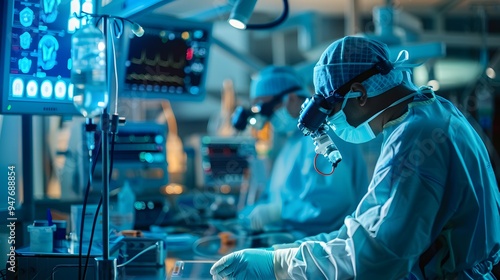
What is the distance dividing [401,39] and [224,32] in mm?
4555

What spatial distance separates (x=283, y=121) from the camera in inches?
127

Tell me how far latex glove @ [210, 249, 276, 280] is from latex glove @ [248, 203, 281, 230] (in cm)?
108

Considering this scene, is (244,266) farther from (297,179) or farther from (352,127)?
(297,179)

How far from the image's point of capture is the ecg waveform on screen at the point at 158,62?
10.3 ft

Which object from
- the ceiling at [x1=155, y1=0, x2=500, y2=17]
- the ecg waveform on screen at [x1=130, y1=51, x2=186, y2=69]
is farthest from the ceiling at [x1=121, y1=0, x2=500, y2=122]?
the ecg waveform on screen at [x1=130, y1=51, x2=186, y2=69]

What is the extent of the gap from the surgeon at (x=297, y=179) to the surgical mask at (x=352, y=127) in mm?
932

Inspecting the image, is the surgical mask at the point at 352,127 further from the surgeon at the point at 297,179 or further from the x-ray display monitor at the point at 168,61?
the x-ray display monitor at the point at 168,61

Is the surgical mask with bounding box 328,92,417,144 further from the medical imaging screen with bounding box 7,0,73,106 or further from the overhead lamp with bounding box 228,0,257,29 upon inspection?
the medical imaging screen with bounding box 7,0,73,106

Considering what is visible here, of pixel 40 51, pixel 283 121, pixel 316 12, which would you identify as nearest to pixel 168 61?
pixel 283 121

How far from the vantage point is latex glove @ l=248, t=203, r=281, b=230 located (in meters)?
2.92

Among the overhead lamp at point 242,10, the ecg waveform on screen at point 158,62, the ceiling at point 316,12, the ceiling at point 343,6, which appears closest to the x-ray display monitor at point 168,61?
the ecg waveform on screen at point 158,62

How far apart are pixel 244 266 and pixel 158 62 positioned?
64.8 inches

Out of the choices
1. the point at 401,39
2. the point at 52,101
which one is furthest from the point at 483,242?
the point at 401,39

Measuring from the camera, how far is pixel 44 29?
2.03 metres
